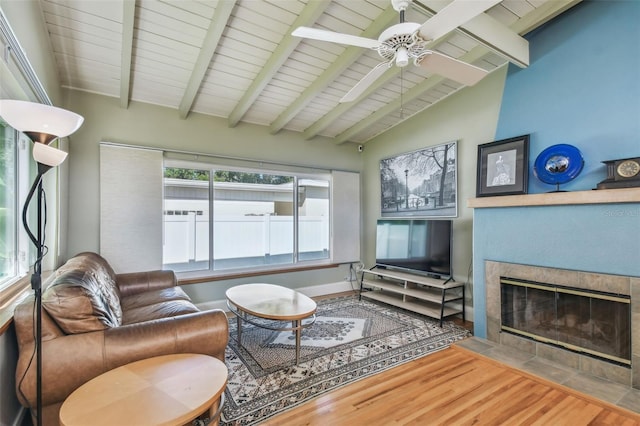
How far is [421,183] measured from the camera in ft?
14.2

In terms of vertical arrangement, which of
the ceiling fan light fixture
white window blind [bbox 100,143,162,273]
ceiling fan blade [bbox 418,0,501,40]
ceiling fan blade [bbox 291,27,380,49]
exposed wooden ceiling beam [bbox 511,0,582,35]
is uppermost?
exposed wooden ceiling beam [bbox 511,0,582,35]

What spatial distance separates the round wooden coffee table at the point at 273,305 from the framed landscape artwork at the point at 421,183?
2.25 m

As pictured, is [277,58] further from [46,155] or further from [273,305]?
[273,305]

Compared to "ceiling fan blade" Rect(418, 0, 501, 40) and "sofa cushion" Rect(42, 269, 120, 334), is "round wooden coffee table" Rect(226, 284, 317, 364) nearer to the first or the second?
"sofa cushion" Rect(42, 269, 120, 334)

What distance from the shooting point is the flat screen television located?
371 centimetres

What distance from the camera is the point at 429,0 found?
2.21m

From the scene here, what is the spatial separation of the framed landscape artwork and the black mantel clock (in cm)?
157

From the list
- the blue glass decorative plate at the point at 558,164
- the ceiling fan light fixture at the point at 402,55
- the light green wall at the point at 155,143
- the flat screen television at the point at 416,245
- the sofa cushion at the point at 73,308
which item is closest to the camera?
the sofa cushion at the point at 73,308

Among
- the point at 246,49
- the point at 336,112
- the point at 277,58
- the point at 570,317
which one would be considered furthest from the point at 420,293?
the point at 246,49

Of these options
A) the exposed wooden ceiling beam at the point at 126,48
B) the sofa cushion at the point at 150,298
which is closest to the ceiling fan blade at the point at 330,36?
the exposed wooden ceiling beam at the point at 126,48

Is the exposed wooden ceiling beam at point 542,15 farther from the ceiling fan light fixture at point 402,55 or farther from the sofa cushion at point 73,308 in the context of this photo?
the sofa cushion at point 73,308

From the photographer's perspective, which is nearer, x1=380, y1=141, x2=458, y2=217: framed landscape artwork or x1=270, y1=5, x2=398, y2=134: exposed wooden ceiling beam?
x1=270, y1=5, x2=398, y2=134: exposed wooden ceiling beam

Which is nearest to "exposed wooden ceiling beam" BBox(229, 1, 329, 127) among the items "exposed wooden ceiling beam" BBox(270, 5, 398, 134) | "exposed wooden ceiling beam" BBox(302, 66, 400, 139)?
"exposed wooden ceiling beam" BBox(270, 5, 398, 134)

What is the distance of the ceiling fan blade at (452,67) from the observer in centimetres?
204
